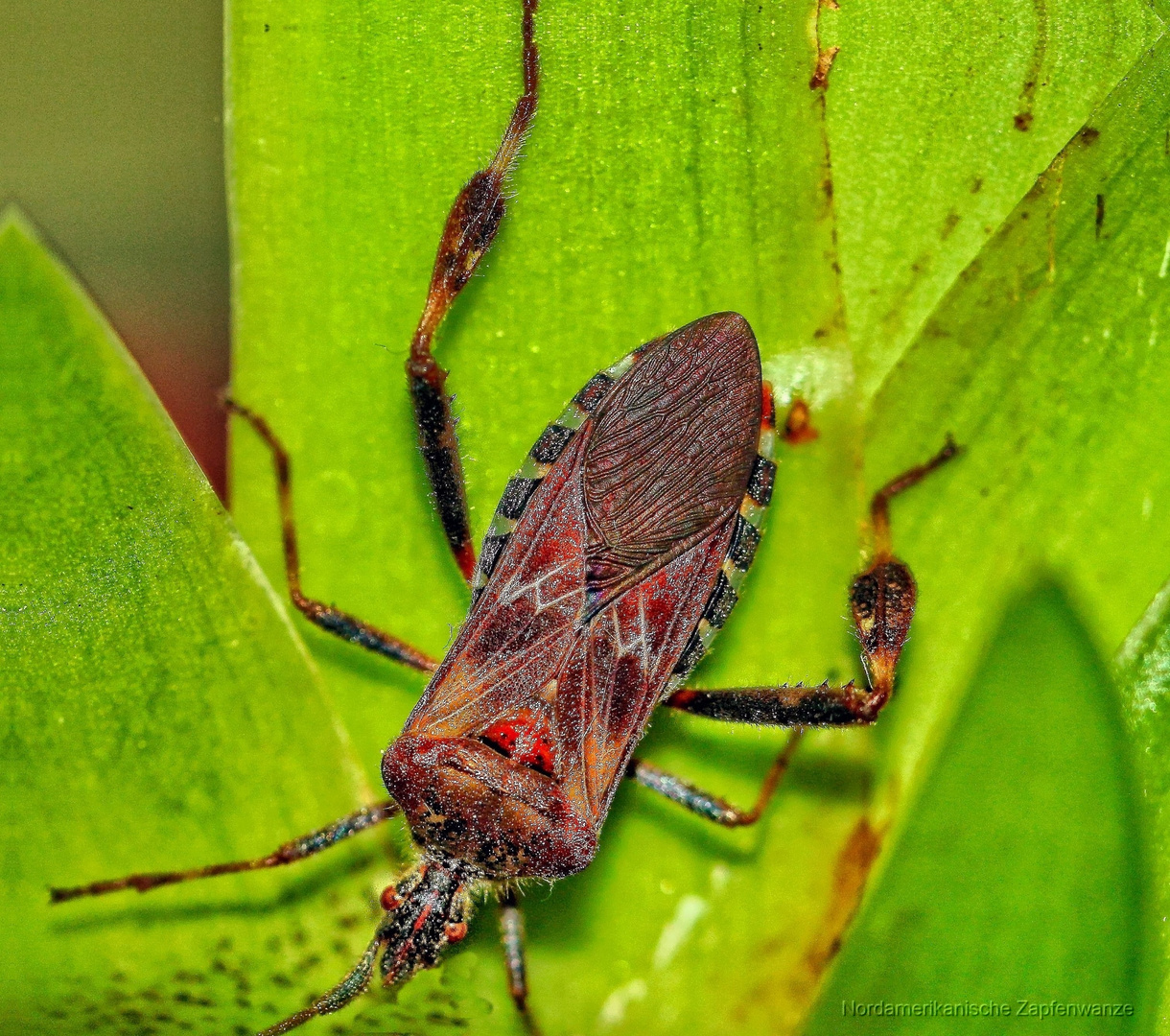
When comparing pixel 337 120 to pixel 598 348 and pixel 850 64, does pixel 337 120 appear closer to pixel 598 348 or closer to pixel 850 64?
pixel 598 348

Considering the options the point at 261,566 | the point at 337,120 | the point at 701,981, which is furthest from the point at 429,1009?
the point at 337,120

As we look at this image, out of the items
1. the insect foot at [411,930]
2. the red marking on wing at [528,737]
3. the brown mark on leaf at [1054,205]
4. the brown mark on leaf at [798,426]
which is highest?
the brown mark on leaf at [1054,205]

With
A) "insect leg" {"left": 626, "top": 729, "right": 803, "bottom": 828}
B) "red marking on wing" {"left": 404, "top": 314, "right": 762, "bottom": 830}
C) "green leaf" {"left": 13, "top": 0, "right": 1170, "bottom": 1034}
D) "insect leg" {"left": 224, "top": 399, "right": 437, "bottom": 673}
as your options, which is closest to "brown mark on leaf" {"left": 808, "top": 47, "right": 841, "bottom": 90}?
"green leaf" {"left": 13, "top": 0, "right": 1170, "bottom": 1034}

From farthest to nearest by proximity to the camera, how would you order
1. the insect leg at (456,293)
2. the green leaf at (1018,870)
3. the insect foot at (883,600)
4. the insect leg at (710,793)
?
the insect leg at (710,793) → the insect foot at (883,600) → the insect leg at (456,293) → the green leaf at (1018,870)

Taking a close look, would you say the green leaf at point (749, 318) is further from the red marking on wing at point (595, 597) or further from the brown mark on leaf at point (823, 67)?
the red marking on wing at point (595, 597)

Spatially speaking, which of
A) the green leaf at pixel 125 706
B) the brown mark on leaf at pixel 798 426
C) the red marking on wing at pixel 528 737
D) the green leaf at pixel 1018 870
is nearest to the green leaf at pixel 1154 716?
the green leaf at pixel 1018 870

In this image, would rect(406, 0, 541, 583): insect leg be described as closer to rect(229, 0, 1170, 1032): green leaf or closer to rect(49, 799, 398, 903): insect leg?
rect(229, 0, 1170, 1032): green leaf

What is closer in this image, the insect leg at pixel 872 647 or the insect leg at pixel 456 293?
the insect leg at pixel 456 293
